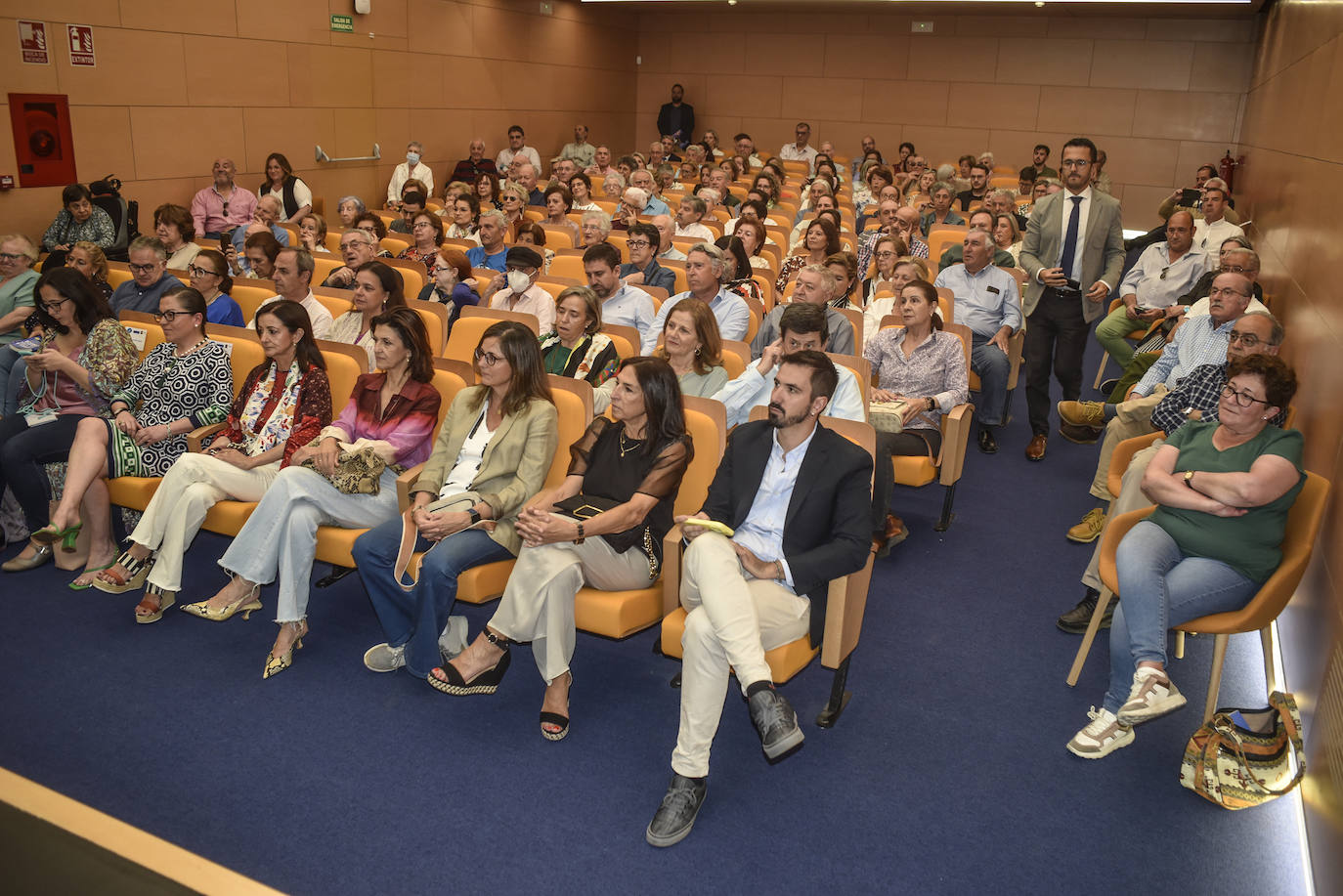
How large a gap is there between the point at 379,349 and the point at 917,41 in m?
13.7

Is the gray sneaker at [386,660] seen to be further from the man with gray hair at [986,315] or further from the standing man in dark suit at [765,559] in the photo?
the man with gray hair at [986,315]

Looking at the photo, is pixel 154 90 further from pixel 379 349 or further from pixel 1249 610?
pixel 1249 610

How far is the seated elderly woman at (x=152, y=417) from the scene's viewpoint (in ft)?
12.4

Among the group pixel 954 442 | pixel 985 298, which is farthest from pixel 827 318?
pixel 985 298

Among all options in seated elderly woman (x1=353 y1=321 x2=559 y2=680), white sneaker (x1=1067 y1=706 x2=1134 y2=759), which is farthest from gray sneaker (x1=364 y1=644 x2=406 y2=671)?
white sneaker (x1=1067 y1=706 x2=1134 y2=759)

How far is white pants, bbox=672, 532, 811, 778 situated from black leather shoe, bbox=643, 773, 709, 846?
38mm

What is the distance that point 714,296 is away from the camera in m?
4.90

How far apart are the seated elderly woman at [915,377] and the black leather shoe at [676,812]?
1.70 metres

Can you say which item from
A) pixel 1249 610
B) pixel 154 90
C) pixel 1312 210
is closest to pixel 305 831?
pixel 1249 610

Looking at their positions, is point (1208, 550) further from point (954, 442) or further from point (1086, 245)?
point (1086, 245)

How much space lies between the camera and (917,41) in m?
14.8

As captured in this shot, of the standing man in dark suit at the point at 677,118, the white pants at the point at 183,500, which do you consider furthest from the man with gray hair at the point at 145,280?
the standing man in dark suit at the point at 677,118

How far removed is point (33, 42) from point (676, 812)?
7.83 m

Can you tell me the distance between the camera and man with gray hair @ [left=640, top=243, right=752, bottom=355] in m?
4.69
